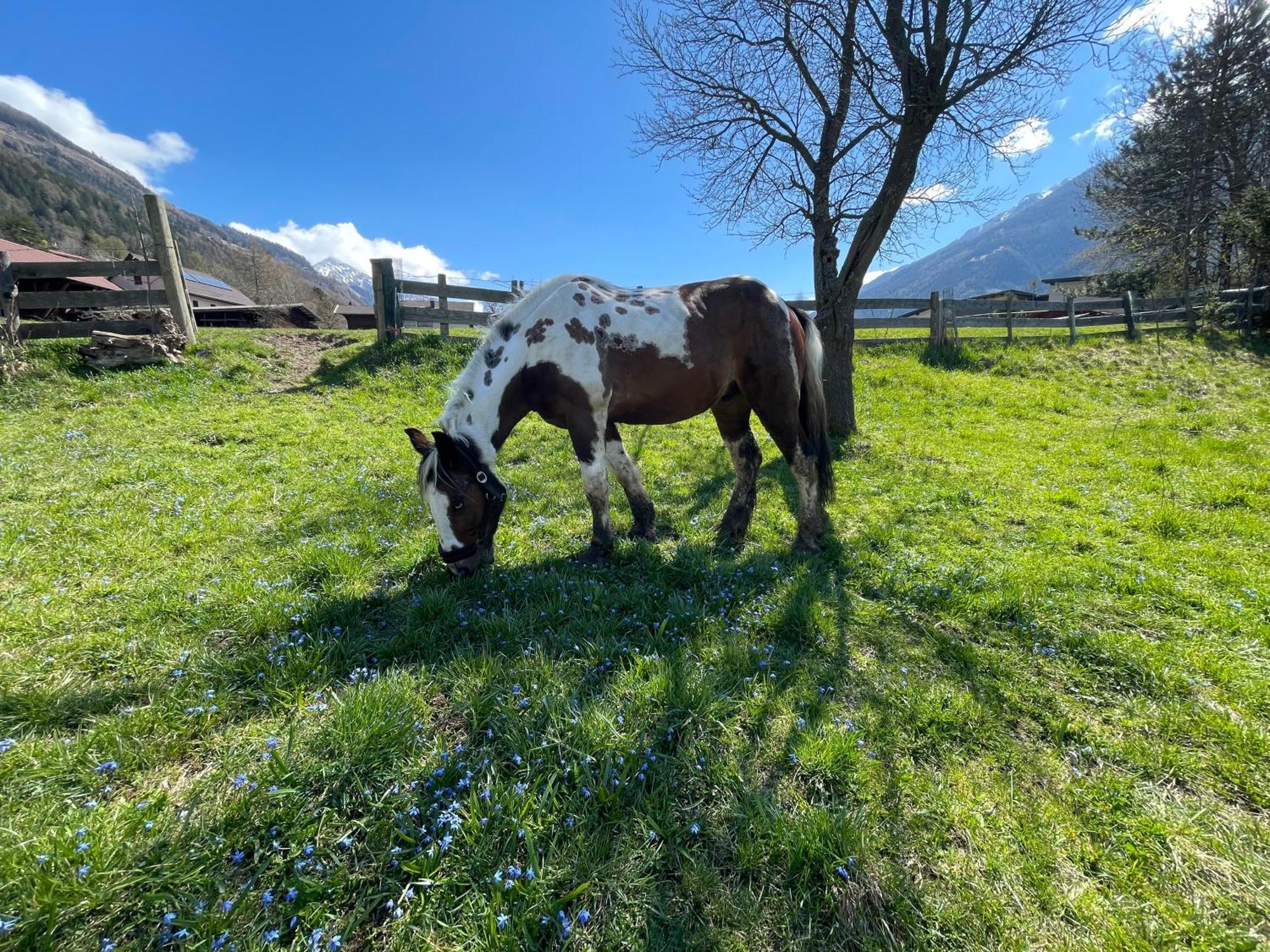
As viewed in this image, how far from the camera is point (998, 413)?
34.7 ft

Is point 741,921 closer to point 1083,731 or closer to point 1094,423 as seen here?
point 1083,731

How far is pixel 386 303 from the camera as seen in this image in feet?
39.4

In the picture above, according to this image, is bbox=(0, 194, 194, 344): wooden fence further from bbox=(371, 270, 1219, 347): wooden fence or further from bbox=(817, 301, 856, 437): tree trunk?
bbox=(817, 301, 856, 437): tree trunk

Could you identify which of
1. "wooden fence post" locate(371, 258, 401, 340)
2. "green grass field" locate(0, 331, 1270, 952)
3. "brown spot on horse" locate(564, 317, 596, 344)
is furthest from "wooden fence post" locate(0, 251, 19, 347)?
"brown spot on horse" locate(564, 317, 596, 344)

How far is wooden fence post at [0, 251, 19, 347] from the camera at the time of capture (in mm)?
9164

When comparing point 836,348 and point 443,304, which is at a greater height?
point 443,304

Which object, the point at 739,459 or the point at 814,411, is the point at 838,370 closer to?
the point at 814,411

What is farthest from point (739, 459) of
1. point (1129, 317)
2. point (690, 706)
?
point (1129, 317)

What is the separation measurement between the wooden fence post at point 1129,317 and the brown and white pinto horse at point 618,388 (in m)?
18.2

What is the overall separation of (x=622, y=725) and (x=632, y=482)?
283 cm

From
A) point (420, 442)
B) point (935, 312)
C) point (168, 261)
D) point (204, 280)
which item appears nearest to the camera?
point (420, 442)

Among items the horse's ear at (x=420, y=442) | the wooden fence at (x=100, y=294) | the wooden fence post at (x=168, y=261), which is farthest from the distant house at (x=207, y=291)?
the horse's ear at (x=420, y=442)

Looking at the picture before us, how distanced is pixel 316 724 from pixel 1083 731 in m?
4.08

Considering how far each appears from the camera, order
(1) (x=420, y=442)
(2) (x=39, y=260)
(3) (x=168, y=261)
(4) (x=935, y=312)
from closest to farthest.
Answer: (1) (x=420, y=442), (3) (x=168, y=261), (4) (x=935, y=312), (2) (x=39, y=260)
